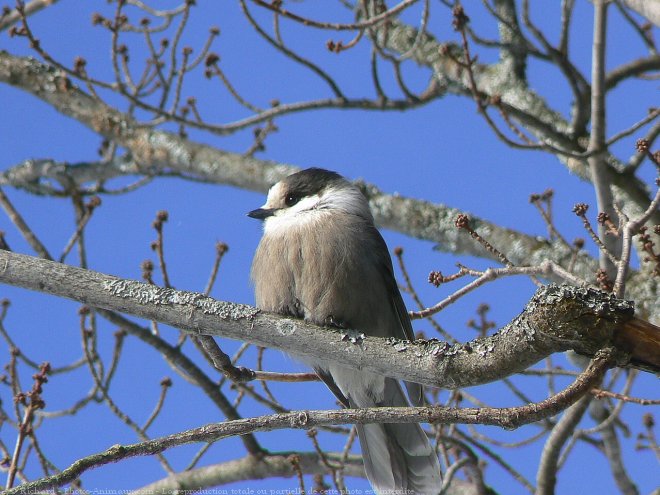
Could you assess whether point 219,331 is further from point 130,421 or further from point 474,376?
point 130,421

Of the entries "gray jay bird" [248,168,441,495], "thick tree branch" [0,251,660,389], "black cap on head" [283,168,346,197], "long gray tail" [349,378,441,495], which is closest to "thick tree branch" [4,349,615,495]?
"thick tree branch" [0,251,660,389]

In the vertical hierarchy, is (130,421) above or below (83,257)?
below

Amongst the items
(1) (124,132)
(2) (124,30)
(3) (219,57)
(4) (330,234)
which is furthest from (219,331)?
(1) (124,132)

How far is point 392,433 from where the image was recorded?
12.9ft

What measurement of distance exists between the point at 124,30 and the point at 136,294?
11.0 feet

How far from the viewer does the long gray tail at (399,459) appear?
3887 millimetres

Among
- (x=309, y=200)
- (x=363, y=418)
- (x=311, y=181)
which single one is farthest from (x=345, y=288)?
(x=363, y=418)

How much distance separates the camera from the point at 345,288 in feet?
11.6

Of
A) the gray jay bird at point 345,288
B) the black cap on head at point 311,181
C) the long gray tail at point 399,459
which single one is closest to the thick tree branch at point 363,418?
the gray jay bird at point 345,288

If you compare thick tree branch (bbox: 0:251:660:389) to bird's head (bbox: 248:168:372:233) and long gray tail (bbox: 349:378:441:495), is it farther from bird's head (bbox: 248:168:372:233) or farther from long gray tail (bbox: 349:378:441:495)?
long gray tail (bbox: 349:378:441:495)

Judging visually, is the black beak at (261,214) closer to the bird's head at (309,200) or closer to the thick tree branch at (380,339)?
the bird's head at (309,200)

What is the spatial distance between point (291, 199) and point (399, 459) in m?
1.37

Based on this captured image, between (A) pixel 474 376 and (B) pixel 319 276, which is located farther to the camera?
(B) pixel 319 276

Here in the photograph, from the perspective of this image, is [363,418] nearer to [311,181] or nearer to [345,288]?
[345,288]
